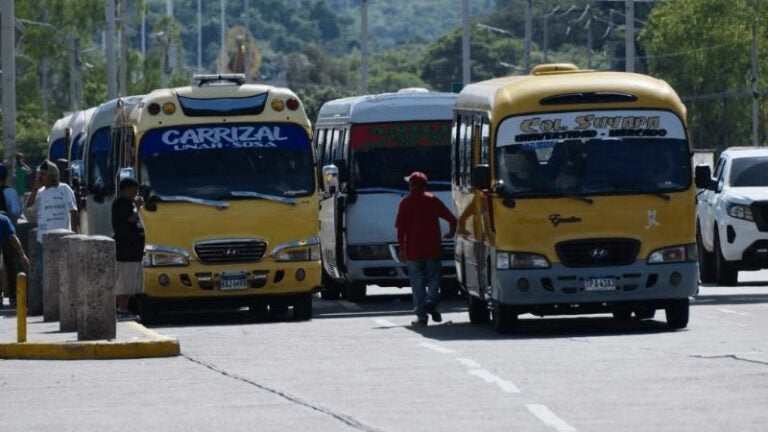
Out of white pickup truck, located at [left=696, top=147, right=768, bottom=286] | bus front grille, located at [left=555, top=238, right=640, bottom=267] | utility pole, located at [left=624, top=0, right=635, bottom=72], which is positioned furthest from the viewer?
utility pole, located at [left=624, top=0, right=635, bottom=72]

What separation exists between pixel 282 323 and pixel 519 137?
4.65 metres

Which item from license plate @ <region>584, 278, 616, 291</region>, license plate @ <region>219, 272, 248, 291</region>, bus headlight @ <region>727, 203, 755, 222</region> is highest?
bus headlight @ <region>727, 203, 755, 222</region>

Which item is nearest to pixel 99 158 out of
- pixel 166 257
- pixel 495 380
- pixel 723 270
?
pixel 723 270

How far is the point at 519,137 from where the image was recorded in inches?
914

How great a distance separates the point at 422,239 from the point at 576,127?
99.8 inches

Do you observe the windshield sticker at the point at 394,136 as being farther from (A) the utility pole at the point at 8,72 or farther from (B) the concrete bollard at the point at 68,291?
(A) the utility pole at the point at 8,72

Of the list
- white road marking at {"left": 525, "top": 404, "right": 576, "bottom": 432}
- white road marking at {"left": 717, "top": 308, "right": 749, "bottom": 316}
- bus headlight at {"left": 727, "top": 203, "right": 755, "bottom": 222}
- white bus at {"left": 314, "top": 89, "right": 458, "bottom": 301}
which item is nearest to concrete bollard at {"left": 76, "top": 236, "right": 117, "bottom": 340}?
white road marking at {"left": 525, "top": 404, "right": 576, "bottom": 432}

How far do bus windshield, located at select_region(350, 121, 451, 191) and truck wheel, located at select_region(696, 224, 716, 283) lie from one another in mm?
6602

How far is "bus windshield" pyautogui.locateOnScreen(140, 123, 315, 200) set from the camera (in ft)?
87.7

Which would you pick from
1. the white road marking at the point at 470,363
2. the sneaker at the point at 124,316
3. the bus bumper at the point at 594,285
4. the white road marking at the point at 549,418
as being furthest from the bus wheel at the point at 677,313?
the white road marking at the point at 549,418

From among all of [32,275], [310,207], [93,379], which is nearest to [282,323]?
[310,207]

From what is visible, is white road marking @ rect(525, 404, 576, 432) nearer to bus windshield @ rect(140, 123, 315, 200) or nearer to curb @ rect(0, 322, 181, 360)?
curb @ rect(0, 322, 181, 360)

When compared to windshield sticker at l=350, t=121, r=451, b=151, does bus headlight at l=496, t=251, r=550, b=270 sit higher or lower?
lower

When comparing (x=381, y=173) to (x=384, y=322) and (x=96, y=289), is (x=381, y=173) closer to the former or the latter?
(x=384, y=322)
